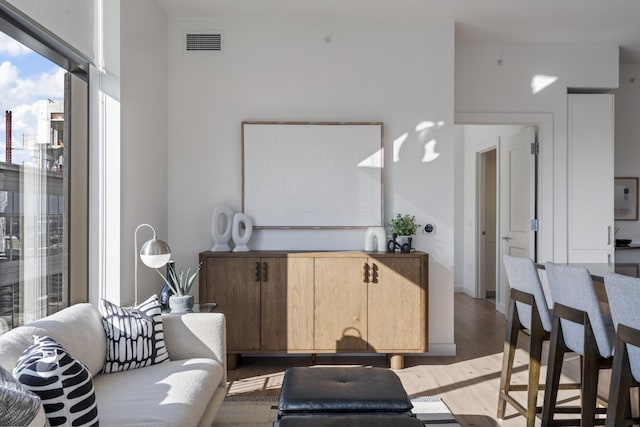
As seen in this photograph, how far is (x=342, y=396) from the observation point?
220cm

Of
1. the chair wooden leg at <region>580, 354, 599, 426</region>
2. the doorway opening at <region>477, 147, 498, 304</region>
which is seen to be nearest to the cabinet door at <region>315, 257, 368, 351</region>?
the chair wooden leg at <region>580, 354, 599, 426</region>

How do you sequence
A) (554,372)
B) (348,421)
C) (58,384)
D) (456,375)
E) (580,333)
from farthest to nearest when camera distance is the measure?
1. (456,375)
2. (554,372)
3. (580,333)
4. (348,421)
5. (58,384)

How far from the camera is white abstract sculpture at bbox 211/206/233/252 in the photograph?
13.7ft

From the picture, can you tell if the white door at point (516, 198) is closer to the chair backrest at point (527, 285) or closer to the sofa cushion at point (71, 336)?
the chair backrest at point (527, 285)

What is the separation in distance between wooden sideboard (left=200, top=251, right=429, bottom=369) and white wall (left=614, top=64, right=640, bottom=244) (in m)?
3.14

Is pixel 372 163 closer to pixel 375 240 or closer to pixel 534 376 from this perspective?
pixel 375 240

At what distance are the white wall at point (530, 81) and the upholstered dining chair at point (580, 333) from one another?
260 cm

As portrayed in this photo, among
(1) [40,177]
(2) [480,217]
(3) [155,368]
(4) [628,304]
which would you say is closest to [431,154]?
(4) [628,304]

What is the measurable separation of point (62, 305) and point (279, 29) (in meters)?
2.72

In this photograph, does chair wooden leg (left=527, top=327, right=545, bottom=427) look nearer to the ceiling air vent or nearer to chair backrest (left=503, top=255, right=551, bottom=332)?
chair backrest (left=503, top=255, right=551, bottom=332)

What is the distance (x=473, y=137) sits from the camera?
7.35 m

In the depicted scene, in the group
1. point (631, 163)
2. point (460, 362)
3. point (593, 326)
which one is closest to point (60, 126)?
point (593, 326)

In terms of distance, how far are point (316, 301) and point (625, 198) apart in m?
3.88

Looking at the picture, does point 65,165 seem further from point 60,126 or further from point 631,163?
point 631,163
